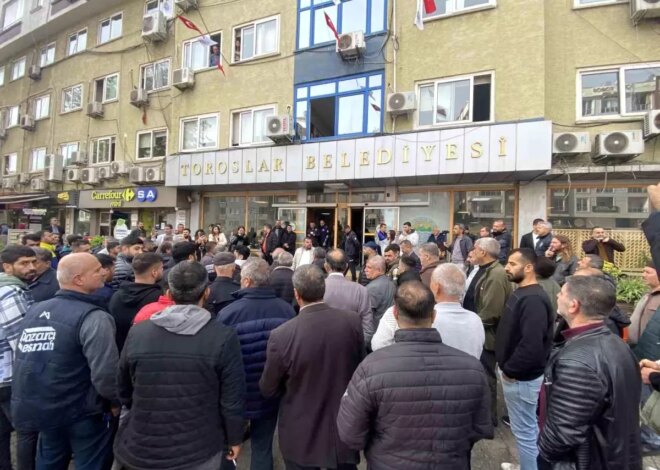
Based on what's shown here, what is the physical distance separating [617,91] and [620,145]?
1.79 m

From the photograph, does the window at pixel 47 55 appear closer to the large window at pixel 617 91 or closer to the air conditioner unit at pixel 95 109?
the air conditioner unit at pixel 95 109

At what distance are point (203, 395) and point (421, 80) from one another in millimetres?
9932

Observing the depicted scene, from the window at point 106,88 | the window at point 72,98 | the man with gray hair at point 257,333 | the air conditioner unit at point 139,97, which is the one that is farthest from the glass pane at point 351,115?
the window at point 72,98

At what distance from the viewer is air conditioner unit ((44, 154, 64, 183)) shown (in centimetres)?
1722

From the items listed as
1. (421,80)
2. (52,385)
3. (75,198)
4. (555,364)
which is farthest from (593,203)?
(75,198)

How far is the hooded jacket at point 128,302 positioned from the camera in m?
3.06

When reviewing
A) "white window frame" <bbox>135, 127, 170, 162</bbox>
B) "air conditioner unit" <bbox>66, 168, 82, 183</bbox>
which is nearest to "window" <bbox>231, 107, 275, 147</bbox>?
"white window frame" <bbox>135, 127, 170, 162</bbox>

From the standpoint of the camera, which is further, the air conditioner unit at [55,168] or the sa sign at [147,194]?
the air conditioner unit at [55,168]

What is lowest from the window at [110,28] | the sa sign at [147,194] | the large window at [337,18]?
the sa sign at [147,194]

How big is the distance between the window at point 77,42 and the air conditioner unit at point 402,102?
16700 mm

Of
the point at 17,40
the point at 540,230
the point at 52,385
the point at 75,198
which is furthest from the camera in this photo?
the point at 17,40

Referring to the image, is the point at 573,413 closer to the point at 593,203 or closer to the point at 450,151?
the point at 450,151

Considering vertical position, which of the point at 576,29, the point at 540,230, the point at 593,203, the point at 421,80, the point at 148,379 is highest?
the point at 576,29

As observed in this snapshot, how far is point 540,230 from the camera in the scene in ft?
21.5
